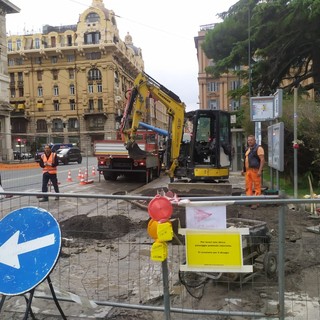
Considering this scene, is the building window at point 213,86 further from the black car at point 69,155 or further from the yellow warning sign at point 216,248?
the yellow warning sign at point 216,248

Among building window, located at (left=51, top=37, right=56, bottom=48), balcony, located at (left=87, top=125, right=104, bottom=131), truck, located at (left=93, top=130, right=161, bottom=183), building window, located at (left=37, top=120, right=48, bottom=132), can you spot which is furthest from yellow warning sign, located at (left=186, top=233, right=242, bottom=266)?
building window, located at (left=51, top=37, right=56, bottom=48)

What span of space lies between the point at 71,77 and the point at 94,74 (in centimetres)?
554

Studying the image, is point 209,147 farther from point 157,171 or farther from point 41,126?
point 41,126

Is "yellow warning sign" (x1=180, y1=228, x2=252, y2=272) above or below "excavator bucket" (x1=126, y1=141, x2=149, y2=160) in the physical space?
below

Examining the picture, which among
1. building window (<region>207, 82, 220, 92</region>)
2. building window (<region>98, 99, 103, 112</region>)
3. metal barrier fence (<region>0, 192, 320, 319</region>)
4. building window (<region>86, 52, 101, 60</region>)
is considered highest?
building window (<region>86, 52, 101, 60</region>)

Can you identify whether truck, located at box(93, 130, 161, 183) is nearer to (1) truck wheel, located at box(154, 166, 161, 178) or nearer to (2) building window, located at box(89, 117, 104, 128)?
(1) truck wheel, located at box(154, 166, 161, 178)

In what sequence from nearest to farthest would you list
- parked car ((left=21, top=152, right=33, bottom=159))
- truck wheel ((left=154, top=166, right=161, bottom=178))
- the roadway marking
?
Result: the roadway marking, parked car ((left=21, top=152, right=33, bottom=159)), truck wheel ((left=154, top=166, right=161, bottom=178))

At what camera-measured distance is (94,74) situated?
8538 centimetres

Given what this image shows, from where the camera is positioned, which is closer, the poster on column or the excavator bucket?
the poster on column

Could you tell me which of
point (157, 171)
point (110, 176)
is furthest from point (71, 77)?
point (110, 176)

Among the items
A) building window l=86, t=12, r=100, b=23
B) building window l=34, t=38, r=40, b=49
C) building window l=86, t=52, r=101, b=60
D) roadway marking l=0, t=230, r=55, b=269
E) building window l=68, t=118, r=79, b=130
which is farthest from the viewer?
building window l=34, t=38, r=40, b=49

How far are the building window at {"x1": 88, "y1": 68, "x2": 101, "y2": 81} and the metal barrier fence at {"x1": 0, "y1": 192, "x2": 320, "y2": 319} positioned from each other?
8152cm

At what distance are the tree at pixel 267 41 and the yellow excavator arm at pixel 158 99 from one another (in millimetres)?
10651

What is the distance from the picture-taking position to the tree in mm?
→ 22250
